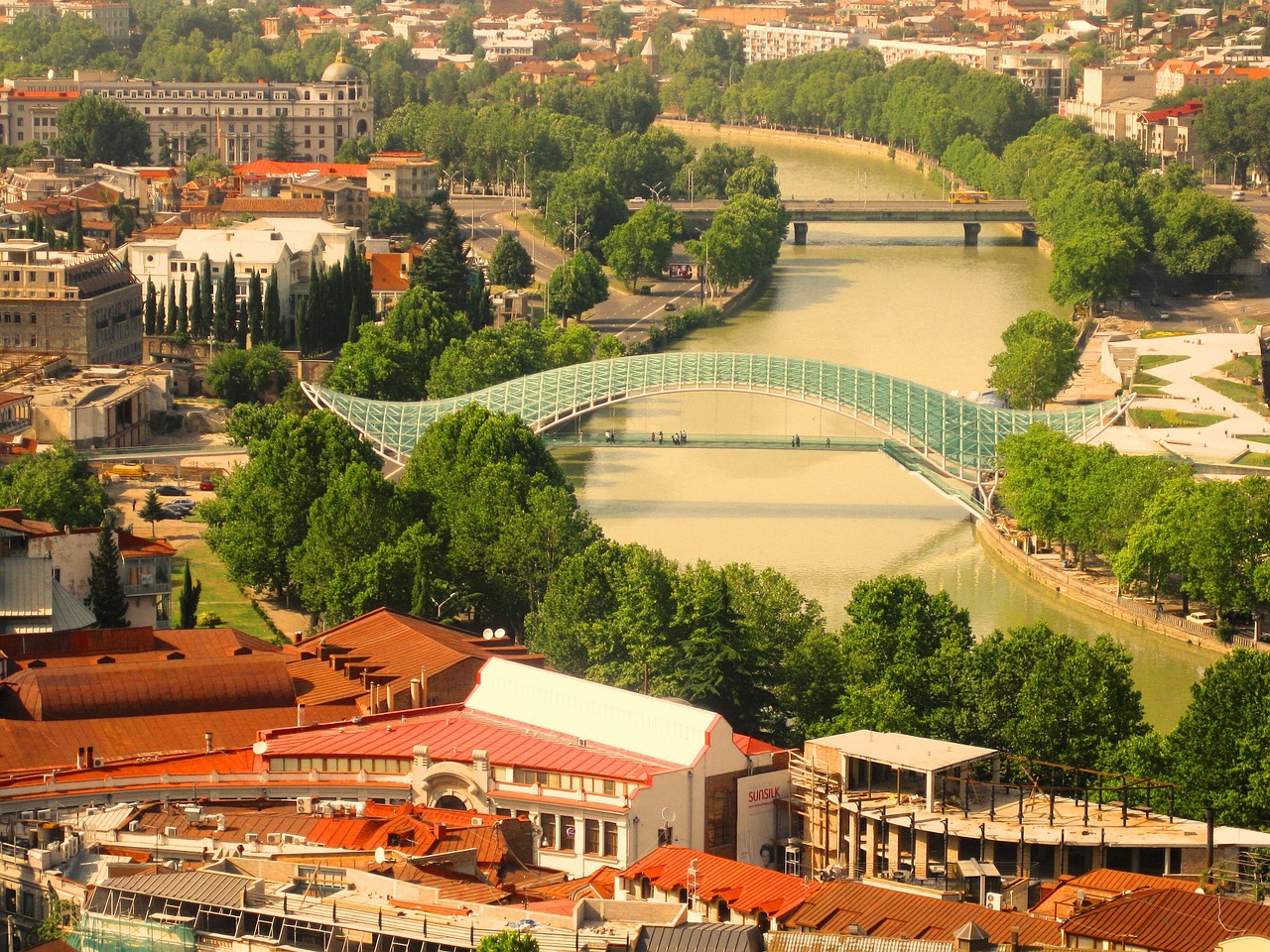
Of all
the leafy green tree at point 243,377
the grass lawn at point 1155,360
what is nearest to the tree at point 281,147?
the leafy green tree at point 243,377

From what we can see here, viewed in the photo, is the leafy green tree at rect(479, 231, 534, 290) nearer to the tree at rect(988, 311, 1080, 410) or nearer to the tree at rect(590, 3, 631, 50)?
the tree at rect(988, 311, 1080, 410)

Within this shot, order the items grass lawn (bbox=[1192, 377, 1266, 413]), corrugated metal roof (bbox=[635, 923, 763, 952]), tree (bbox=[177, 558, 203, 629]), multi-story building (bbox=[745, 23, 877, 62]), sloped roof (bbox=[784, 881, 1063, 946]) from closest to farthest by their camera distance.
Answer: corrugated metal roof (bbox=[635, 923, 763, 952]) → sloped roof (bbox=[784, 881, 1063, 946]) → tree (bbox=[177, 558, 203, 629]) → grass lawn (bbox=[1192, 377, 1266, 413]) → multi-story building (bbox=[745, 23, 877, 62])

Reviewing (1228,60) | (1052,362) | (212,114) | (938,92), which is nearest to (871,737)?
(1052,362)

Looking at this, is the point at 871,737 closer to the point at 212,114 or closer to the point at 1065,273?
the point at 1065,273

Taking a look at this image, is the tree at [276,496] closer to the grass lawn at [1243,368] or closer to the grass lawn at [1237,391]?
the grass lawn at [1237,391]

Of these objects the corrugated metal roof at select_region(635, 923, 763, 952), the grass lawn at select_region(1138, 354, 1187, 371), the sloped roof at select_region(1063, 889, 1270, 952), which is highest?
the corrugated metal roof at select_region(635, 923, 763, 952)

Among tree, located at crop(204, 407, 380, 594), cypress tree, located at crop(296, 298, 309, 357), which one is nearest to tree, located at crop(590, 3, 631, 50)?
cypress tree, located at crop(296, 298, 309, 357)
